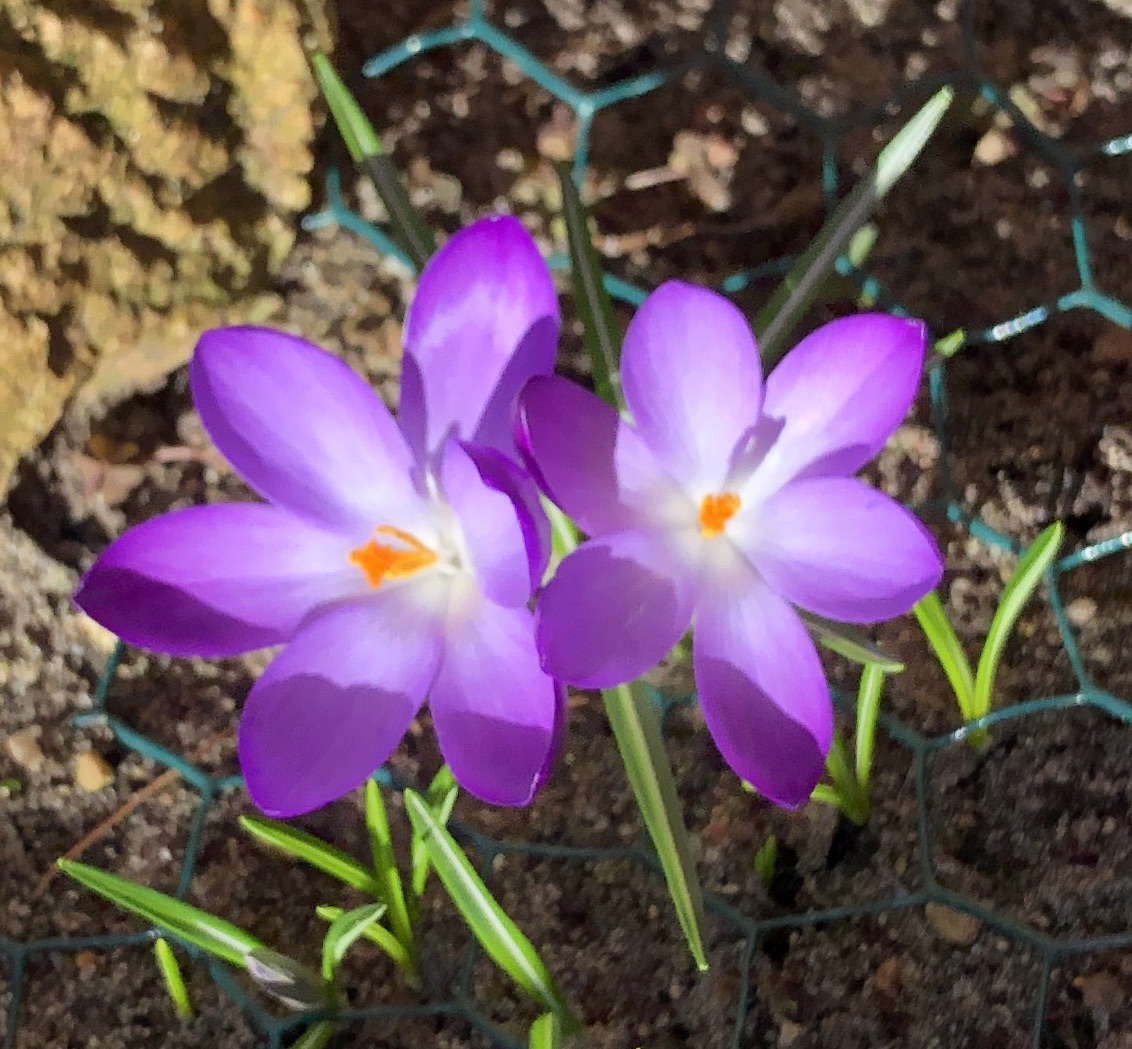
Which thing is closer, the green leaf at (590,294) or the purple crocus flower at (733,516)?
the purple crocus flower at (733,516)

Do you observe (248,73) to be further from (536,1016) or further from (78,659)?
(536,1016)

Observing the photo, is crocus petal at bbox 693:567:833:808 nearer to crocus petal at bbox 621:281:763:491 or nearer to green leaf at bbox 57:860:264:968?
crocus petal at bbox 621:281:763:491

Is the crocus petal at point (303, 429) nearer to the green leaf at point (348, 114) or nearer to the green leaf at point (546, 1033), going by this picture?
the green leaf at point (348, 114)

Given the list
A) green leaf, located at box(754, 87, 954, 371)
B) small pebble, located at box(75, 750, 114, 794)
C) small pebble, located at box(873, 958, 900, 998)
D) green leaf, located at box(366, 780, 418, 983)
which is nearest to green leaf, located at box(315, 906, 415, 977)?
green leaf, located at box(366, 780, 418, 983)

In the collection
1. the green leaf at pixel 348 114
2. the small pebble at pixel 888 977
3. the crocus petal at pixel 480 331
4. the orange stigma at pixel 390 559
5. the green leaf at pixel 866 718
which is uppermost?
the green leaf at pixel 348 114

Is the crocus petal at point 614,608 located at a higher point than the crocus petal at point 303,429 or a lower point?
lower

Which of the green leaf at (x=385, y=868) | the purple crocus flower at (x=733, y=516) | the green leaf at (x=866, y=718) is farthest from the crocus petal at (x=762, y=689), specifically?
the green leaf at (x=385, y=868)
